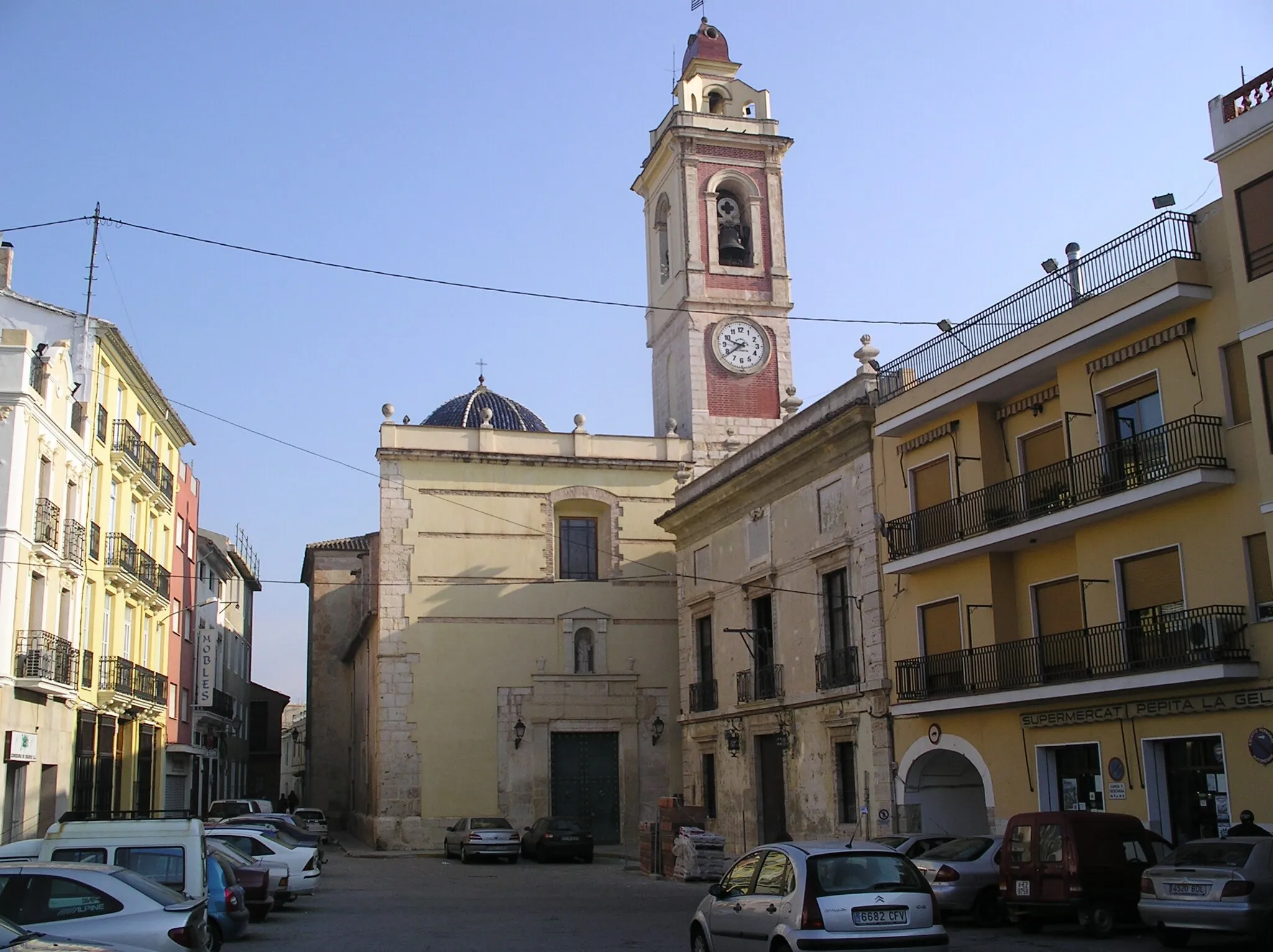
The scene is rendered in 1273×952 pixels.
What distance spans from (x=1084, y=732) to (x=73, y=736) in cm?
2054

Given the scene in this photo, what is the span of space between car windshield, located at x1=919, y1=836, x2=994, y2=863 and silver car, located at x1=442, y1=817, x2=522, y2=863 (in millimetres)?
15278

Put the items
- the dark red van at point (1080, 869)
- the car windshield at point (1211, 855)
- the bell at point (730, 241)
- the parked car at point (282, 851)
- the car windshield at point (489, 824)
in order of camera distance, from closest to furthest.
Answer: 1. the car windshield at point (1211, 855)
2. the dark red van at point (1080, 869)
3. the parked car at point (282, 851)
4. the car windshield at point (489, 824)
5. the bell at point (730, 241)

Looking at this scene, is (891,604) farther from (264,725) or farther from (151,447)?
(264,725)

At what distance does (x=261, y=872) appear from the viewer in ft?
57.8

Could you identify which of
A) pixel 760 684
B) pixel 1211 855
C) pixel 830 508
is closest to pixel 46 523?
pixel 760 684

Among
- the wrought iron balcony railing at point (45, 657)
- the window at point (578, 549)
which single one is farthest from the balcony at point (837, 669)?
the wrought iron balcony railing at point (45, 657)

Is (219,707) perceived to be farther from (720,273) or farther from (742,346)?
(720,273)

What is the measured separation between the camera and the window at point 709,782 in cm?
3284

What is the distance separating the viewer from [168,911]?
10484 mm

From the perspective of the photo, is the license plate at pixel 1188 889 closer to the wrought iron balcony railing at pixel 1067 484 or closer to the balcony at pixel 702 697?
the wrought iron balcony railing at pixel 1067 484

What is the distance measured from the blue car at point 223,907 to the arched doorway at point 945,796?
13169 millimetres

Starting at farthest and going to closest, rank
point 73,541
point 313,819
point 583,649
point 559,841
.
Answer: point 313,819
point 583,649
point 559,841
point 73,541

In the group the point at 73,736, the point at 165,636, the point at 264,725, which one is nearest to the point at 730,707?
the point at 73,736

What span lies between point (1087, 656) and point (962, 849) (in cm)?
372
